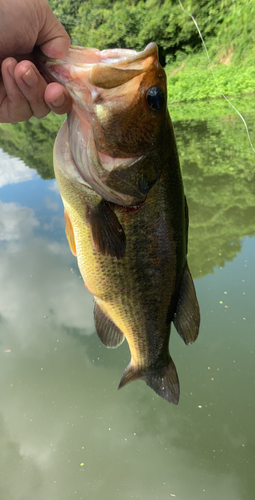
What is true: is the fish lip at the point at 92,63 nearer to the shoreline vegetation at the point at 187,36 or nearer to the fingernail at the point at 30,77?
the fingernail at the point at 30,77

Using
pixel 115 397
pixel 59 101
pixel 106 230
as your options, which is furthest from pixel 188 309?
pixel 115 397

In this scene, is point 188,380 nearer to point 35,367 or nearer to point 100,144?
point 35,367

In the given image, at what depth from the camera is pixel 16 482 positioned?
7.82 feet

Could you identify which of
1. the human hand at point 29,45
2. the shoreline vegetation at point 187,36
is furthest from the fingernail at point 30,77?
the shoreline vegetation at point 187,36

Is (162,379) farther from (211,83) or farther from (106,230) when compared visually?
(211,83)

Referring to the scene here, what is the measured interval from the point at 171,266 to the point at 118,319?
Result: 44cm

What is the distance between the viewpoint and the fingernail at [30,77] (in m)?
1.29

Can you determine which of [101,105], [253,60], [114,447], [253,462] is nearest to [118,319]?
[101,105]

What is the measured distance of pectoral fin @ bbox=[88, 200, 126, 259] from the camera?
1418 mm

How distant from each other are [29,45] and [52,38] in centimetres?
11

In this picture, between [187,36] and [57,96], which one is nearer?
[57,96]

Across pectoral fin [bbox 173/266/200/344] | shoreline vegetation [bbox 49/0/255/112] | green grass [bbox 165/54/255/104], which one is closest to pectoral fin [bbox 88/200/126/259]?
pectoral fin [bbox 173/266/200/344]

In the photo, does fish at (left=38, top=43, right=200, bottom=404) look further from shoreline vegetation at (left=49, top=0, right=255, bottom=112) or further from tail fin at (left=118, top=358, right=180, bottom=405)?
shoreline vegetation at (left=49, top=0, right=255, bottom=112)

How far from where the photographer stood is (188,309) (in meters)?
1.72
